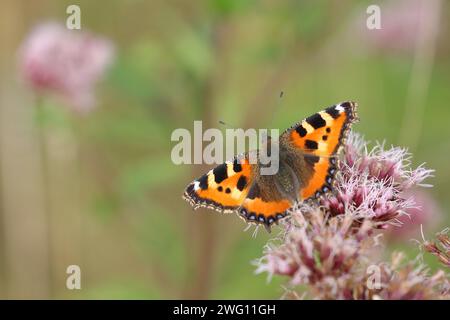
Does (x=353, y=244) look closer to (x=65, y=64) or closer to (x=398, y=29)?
(x=65, y=64)

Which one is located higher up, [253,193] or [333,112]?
[333,112]

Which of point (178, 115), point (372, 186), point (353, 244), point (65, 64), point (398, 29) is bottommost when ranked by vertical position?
point (353, 244)

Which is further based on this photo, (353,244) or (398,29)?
(398,29)

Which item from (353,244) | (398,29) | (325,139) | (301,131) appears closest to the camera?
(353,244)

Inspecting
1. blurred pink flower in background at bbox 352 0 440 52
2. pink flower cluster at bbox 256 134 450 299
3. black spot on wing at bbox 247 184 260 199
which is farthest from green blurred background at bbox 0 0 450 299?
pink flower cluster at bbox 256 134 450 299

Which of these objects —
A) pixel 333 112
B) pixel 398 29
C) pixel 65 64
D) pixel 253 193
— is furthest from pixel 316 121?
pixel 398 29

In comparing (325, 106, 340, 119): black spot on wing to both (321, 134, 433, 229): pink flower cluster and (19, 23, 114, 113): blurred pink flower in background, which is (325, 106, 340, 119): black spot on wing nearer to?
(321, 134, 433, 229): pink flower cluster

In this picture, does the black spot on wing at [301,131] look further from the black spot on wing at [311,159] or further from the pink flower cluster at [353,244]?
the pink flower cluster at [353,244]
